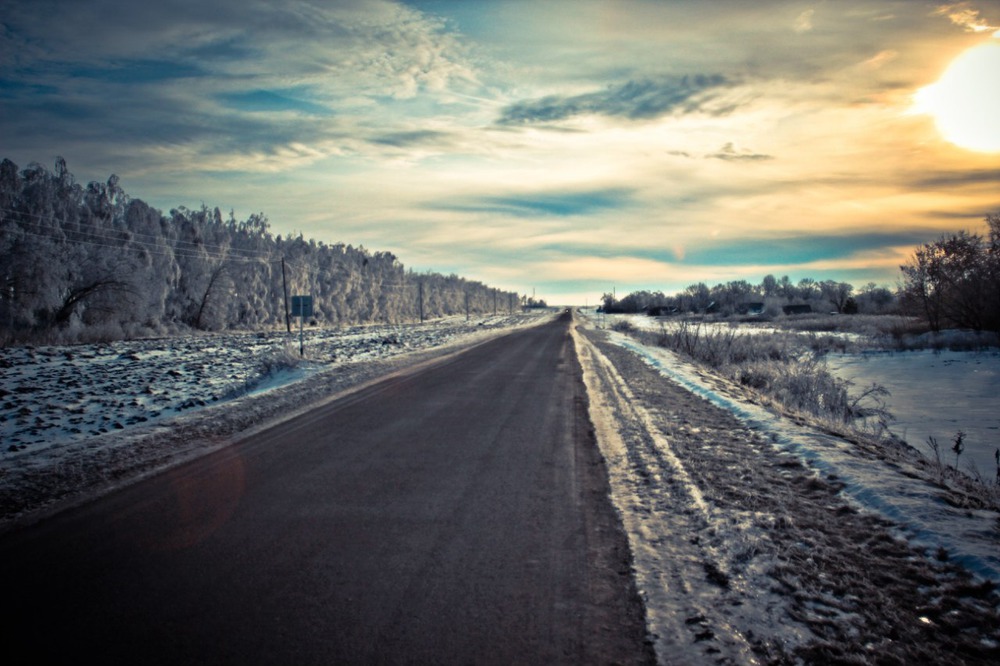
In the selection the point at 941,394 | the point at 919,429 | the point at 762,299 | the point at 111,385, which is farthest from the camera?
the point at 762,299

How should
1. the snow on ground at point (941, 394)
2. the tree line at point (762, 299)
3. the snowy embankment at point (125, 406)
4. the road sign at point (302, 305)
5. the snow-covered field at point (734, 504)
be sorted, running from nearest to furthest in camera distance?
1. the snow-covered field at point (734, 504)
2. the snowy embankment at point (125, 406)
3. the snow on ground at point (941, 394)
4. the road sign at point (302, 305)
5. the tree line at point (762, 299)

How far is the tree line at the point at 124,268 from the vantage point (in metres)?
30.3

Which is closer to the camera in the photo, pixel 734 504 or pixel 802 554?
pixel 802 554

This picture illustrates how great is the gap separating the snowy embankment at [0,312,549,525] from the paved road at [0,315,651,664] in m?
1.03

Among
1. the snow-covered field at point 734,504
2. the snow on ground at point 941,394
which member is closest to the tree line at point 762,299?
the snow on ground at point 941,394

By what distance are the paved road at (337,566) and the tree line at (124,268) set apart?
93.2 ft

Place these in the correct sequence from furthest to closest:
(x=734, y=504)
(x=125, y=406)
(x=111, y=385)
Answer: (x=111, y=385), (x=125, y=406), (x=734, y=504)

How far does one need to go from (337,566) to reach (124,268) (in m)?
41.2

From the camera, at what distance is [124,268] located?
35531 millimetres

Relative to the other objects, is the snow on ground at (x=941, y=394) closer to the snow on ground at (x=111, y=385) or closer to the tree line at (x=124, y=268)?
the snow on ground at (x=111, y=385)

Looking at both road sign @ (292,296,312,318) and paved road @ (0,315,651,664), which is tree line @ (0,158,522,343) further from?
paved road @ (0,315,651,664)

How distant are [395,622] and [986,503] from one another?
5.37 metres

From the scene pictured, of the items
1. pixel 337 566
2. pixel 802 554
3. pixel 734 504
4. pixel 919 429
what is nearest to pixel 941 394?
pixel 919 429

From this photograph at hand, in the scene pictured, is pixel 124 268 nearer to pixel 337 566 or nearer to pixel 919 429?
pixel 337 566
